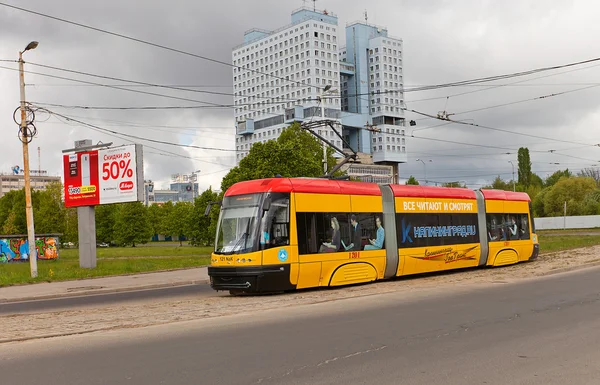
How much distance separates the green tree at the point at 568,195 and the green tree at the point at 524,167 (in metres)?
20.0

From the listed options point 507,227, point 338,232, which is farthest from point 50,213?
point 338,232

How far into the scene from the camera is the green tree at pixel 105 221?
9500 cm

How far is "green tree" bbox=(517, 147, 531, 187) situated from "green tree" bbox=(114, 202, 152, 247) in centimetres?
6999

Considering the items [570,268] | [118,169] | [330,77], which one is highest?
[330,77]

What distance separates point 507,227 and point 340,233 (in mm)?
10568

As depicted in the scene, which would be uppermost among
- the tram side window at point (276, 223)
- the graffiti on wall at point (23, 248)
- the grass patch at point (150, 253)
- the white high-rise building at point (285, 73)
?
the white high-rise building at point (285, 73)

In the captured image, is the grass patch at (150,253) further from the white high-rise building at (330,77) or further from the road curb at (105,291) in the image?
the white high-rise building at (330,77)

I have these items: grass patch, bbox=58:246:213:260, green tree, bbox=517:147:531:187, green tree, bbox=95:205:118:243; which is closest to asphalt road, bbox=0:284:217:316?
grass patch, bbox=58:246:213:260

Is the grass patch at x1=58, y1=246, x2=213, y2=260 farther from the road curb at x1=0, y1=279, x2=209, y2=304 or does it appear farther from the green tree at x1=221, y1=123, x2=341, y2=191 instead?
the road curb at x1=0, y1=279, x2=209, y2=304

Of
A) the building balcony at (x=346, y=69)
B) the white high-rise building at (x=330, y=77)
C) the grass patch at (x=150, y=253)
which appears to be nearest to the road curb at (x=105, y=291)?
the grass patch at (x=150, y=253)

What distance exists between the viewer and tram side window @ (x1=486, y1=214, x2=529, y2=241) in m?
24.7

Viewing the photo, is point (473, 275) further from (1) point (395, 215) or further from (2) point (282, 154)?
(2) point (282, 154)

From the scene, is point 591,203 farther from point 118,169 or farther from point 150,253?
point 118,169

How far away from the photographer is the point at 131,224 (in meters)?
89.4
